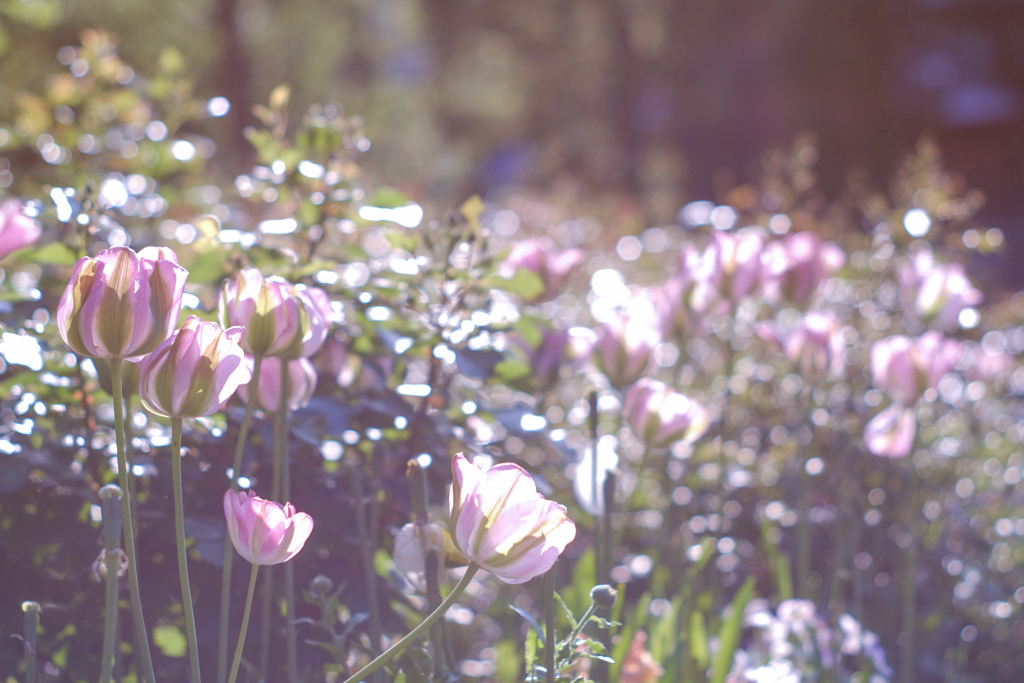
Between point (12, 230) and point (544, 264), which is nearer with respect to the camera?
point (12, 230)

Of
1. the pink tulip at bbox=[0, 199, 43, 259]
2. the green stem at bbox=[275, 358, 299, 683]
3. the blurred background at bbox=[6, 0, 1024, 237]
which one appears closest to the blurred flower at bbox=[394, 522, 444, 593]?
the green stem at bbox=[275, 358, 299, 683]

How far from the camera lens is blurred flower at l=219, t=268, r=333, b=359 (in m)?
0.75

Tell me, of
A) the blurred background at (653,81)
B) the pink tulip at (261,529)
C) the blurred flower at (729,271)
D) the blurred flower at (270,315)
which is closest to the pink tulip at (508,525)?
the pink tulip at (261,529)

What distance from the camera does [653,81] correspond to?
1215 cm

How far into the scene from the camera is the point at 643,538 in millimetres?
1987

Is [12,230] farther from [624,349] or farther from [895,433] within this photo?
[895,433]

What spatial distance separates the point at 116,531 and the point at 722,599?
5.15 feet

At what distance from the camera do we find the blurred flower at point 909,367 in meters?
1.24

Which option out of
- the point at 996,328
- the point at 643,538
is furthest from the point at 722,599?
the point at 996,328

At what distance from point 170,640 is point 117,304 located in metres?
0.57

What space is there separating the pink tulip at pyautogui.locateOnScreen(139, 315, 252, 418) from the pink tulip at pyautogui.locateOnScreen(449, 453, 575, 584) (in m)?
0.20

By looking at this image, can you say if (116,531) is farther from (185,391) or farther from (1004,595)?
(1004,595)

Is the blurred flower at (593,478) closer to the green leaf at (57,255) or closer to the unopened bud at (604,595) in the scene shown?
the unopened bud at (604,595)

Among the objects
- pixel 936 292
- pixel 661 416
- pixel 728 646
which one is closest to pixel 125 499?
pixel 661 416
